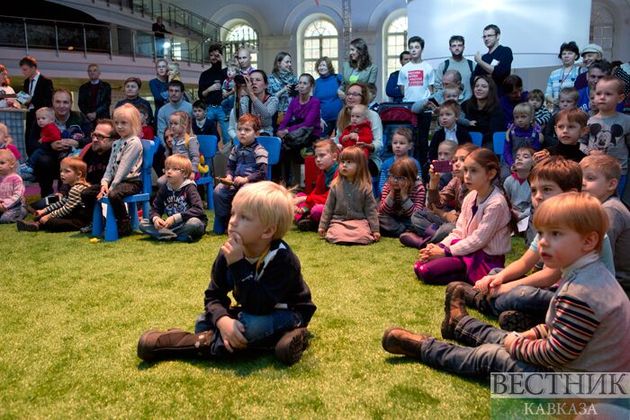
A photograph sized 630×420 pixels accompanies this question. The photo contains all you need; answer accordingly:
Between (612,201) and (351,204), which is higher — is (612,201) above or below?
above

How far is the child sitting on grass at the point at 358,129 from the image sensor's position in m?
5.01

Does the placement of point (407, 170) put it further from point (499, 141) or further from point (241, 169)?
point (241, 169)

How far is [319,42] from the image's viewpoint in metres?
16.8

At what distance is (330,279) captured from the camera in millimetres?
3105

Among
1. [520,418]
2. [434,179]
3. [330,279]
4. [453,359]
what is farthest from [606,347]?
[434,179]

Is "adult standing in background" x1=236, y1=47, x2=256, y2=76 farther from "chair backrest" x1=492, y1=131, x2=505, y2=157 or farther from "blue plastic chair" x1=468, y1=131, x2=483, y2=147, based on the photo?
"chair backrest" x1=492, y1=131, x2=505, y2=157

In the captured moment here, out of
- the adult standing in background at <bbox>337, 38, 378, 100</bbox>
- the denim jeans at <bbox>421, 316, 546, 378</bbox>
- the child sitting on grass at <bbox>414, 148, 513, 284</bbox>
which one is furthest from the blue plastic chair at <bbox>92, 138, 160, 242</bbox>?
the denim jeans at <bbox>421, 316, 546, 378</bbox>

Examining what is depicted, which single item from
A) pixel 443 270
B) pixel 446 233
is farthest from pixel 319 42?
pixel 443 270

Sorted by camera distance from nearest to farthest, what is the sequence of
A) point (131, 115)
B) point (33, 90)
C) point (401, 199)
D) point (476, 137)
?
point (401, 199), point (131, 115), point (476, 137), point (33, 90)

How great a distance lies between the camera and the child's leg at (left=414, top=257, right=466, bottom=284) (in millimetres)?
2949

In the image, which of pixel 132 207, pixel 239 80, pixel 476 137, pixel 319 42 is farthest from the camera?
pixel 319 42

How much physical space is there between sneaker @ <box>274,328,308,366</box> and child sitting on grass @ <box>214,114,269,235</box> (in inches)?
102

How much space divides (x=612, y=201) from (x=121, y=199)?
3.45 meters

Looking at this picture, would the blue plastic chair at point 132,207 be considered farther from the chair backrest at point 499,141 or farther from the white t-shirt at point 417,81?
the chair backrest at point 499,141
